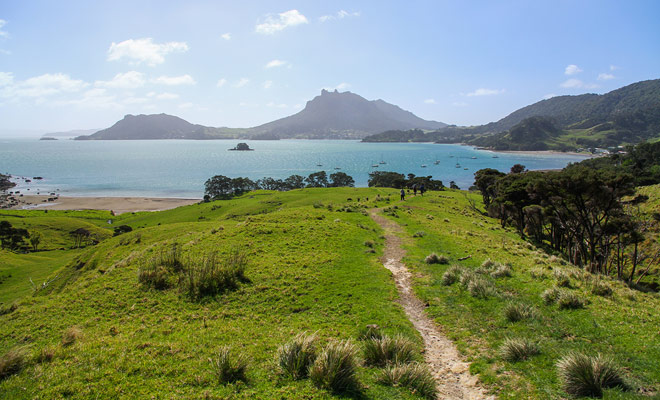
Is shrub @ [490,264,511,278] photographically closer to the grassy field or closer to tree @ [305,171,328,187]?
the grassy field

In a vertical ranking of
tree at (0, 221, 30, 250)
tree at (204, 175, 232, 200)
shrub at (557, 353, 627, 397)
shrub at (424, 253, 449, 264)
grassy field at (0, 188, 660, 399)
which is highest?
shrub at (557, 353, 627, 397)

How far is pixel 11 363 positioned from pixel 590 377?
13.9 meters

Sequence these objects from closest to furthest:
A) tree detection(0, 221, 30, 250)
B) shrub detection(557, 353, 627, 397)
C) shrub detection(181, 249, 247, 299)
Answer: shrub detection(557, 353, 627, 397), shrub detection(181, 249, 247, 299), tree detection(0, 221, 30, 250)

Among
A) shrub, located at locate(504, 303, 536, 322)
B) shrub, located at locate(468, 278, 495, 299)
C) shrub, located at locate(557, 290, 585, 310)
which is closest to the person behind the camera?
shrub, located at locate(504, 303, 536, 322)

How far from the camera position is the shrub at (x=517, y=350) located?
8.45 meters

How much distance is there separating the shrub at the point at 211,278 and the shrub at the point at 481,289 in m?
10.7

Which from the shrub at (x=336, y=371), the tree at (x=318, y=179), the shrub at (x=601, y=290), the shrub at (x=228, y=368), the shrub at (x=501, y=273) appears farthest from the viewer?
the tree at (x=318, y=179)

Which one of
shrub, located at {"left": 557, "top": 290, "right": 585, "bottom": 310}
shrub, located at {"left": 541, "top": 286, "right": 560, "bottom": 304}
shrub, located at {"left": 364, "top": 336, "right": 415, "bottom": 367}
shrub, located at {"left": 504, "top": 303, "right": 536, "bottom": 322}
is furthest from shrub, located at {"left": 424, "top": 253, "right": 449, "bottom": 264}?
shrub, located at {"left": 364, "top": 336, "right": 415, "bottom": 367}

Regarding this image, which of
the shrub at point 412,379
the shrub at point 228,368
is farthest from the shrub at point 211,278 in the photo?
the shrub at point 412,379

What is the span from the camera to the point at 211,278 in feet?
47.3

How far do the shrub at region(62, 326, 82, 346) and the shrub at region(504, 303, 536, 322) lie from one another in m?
14.5

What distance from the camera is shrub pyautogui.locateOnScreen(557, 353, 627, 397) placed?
21.9ft

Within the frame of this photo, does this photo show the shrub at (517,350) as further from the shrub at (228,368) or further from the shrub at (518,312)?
the shrub at (228,368)

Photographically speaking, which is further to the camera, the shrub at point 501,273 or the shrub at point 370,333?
the shrub at point 501,273
